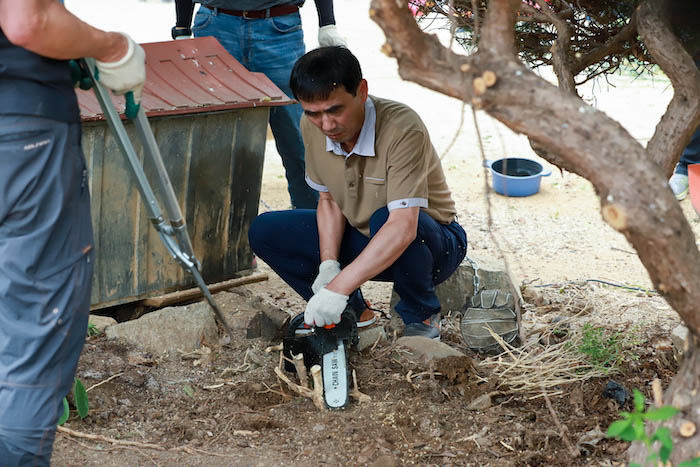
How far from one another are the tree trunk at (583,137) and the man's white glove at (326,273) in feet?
4.04

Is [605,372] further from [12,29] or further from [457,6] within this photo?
[12,29]

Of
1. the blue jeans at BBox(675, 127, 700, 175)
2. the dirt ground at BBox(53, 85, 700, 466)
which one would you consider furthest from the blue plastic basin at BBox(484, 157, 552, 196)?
the dirt ground at BBox(53, 85, 700, 466)

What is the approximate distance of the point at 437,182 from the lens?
281cm

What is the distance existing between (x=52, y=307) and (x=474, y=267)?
198 cm

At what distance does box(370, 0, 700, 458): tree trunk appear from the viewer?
1408 millimetres

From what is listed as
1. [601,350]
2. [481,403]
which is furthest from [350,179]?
[601,350]

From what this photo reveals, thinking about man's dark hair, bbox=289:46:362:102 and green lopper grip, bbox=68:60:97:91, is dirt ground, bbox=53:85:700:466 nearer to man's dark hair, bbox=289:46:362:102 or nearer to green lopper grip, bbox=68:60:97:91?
man's dark hair, bbox=289:46:362:102

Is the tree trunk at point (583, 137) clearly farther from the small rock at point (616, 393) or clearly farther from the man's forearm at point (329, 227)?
the man's forearm at point (329, 227)

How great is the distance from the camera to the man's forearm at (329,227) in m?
2.81

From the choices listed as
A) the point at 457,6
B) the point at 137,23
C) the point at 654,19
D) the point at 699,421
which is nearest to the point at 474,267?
the point at 457,6

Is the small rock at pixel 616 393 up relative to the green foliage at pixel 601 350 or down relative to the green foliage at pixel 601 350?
down

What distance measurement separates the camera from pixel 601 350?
2.48m

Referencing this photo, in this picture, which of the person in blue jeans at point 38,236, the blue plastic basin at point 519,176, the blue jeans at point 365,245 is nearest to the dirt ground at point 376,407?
the blue jeans at point 365,245

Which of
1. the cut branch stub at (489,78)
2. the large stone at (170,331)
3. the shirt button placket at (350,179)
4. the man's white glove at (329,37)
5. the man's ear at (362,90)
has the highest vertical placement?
the cut branch stub at (489,78)
